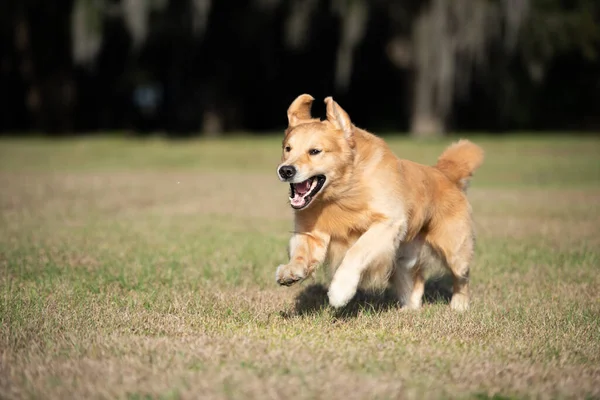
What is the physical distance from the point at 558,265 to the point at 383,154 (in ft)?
10.9

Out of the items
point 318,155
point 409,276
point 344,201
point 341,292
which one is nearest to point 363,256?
point 341,292

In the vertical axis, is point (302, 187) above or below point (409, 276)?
above

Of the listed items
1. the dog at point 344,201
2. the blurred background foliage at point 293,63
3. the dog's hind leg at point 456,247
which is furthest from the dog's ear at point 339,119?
the blurred background foliage at point 293,63

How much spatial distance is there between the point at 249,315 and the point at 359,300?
133cm

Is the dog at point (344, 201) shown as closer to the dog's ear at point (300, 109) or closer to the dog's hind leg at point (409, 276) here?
the dog's ear at point (300, 109)

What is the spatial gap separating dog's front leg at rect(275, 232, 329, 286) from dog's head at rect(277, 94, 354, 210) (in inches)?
12.0

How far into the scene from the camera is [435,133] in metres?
24.5

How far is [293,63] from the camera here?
3119 cm

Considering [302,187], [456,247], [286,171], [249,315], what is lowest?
[249,315]

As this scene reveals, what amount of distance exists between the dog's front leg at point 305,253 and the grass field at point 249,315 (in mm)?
406

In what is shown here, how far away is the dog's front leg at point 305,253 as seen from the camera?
210 inches

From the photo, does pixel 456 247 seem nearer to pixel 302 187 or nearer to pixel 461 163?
pixel 461 163

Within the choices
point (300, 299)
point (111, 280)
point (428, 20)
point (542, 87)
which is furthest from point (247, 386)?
point (542, 87)

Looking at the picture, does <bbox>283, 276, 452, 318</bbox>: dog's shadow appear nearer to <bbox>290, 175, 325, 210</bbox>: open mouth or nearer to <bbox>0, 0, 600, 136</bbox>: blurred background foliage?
<bbox>290, 175, 325, 210</bbox>: open mouth
